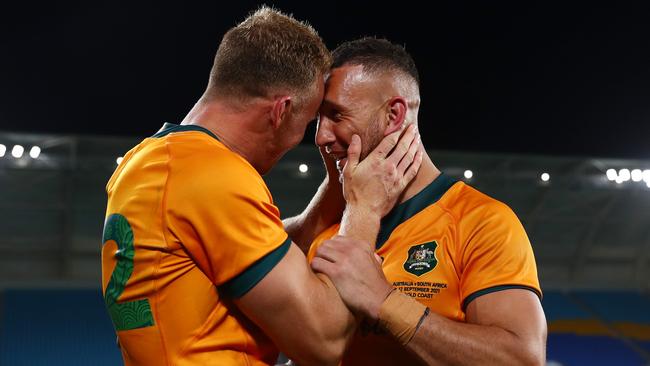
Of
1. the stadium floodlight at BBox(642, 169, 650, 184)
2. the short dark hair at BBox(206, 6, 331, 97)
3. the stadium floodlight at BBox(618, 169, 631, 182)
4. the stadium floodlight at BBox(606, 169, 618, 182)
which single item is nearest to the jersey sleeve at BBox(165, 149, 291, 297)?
the short dark hair at BBox(206, 6, 331, 97)

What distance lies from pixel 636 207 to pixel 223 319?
1650cm

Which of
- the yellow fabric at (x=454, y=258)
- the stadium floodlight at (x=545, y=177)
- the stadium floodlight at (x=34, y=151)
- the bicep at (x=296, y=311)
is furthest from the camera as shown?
the stadium floodlight at (x=545, y=177)

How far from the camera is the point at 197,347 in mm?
2324

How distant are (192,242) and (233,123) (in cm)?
49

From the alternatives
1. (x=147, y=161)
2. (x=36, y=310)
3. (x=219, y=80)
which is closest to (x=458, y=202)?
(x=219, y=80)

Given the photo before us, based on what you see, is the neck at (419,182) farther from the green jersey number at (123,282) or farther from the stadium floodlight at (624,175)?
the stadium floodlight at (624,175)

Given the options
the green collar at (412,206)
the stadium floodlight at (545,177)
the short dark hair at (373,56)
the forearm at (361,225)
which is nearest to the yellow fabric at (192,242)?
the forearm at (361,225)

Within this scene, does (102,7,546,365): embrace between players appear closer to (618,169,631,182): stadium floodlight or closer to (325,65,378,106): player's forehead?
(325,65,378,106): player's forehead

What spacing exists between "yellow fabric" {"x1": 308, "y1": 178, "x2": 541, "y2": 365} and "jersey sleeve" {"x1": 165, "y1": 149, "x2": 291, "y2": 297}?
0.83 meters

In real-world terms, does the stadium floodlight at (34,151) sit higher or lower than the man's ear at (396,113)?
lower

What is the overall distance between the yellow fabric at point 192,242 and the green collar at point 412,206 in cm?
91

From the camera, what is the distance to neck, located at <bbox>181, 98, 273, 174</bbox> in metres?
2.55

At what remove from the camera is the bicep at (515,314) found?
2.57m

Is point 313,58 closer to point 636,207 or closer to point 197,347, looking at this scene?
point 197,347
